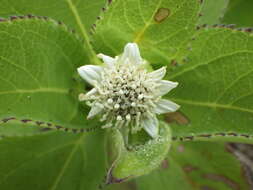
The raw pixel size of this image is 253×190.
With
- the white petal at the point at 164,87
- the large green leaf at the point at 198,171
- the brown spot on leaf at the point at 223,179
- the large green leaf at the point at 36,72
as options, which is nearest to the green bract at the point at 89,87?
the large green leaf at the point at 36,72

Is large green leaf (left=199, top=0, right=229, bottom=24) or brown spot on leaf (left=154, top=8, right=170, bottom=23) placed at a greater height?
large green leaf (left=199, top=0, right=229, bottom=24)

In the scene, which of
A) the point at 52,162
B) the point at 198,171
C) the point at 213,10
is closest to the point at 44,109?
the point at 52,162

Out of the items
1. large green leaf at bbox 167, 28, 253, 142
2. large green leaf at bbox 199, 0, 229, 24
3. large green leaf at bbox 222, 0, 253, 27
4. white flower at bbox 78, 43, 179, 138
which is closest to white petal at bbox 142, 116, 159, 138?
white flower at bbox 78, 43, 179, 138

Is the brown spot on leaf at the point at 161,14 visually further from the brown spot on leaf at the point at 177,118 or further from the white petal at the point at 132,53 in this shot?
the brown spot on leaf at the point at 177,118

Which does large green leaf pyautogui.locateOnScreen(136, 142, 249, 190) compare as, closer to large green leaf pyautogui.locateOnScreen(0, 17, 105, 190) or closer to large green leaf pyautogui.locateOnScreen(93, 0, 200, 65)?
large green leaf pyautogui.locateOnScreen(0, 17, 105, 190)

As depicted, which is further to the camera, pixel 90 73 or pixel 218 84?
pixel 218 84

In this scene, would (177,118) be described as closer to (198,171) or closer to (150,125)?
(150,125)
